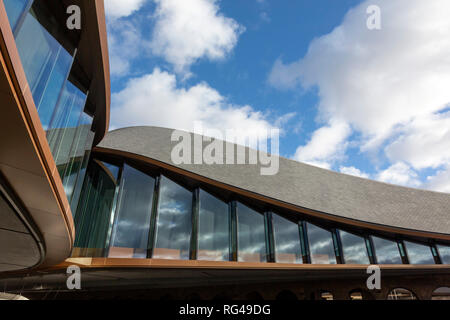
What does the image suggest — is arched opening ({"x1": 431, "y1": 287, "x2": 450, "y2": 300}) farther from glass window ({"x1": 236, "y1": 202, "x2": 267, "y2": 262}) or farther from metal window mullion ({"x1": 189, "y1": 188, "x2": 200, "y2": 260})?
metal window mullion ({"x1": 189, "y1": 188, "x2": 200, "y2": 260})

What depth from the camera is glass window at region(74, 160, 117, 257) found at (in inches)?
415

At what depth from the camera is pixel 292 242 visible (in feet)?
48.0

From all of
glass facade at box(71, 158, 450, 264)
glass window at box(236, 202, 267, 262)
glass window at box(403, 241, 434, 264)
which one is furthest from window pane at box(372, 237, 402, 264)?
glass window at box(236, 202, 267, 262)

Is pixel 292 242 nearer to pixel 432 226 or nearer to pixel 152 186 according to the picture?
pixel 152 186

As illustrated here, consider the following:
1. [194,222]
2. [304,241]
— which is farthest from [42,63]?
[304,241]

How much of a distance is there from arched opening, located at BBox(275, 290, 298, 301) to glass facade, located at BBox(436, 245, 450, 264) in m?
8.82

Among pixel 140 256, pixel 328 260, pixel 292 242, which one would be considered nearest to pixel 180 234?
pixel 140 256

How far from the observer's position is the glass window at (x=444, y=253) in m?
16.0

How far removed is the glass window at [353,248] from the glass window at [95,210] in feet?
40.7

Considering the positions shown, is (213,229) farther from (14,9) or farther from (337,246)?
(14,9)

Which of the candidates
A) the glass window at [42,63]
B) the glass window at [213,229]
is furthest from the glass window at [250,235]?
the glass window at [42,63]

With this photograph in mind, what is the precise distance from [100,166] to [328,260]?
41.2 ft

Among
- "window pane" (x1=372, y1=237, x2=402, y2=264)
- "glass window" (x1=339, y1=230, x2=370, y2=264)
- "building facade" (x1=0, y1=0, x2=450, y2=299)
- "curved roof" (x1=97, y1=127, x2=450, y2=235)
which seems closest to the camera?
"building facade" (x1=0, y1=0, x2=450, y2=299)

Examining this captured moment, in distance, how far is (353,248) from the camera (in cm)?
1559
